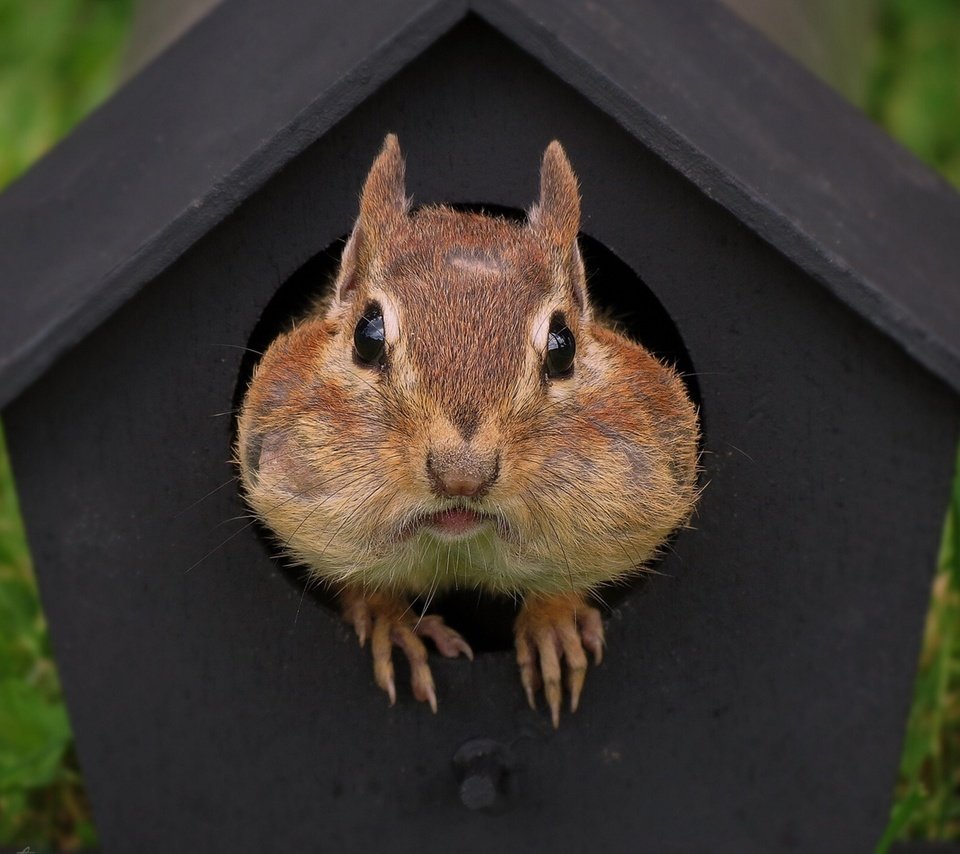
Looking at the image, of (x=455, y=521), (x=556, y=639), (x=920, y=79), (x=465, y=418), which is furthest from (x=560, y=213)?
(x=920, y=79)

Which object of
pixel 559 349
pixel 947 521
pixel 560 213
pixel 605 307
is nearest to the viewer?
pixel 559 349

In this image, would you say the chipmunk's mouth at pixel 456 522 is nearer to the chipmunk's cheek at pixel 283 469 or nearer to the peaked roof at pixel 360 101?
the chipmunk's cheek at pixel 283 469

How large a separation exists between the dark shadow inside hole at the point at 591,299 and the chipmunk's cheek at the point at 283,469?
621 mm

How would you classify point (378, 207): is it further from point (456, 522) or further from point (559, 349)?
point (456, 522)

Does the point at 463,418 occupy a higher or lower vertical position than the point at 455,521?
higher

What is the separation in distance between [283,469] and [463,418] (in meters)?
0.48

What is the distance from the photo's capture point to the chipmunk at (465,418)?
2.68 m

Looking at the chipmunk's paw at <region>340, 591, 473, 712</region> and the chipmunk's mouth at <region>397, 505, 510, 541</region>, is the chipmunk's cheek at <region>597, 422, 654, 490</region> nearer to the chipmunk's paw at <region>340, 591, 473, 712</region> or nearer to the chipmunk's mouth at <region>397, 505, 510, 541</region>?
the chipmunk's mouth at <region>397, 505, 510, 541</region>

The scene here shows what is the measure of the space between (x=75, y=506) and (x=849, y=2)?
397cm

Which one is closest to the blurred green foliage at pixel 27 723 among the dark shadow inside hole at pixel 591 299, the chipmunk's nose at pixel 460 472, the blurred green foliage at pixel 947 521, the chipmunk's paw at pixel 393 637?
the dark shadow inside hole at pixel 591 299

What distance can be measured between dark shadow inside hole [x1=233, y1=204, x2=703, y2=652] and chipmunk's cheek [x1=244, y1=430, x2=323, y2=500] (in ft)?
2.04

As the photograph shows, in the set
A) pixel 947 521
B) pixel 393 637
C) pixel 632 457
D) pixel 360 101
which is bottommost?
pixel 393 637

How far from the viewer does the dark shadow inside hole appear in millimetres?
3637

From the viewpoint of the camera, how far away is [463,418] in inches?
103
